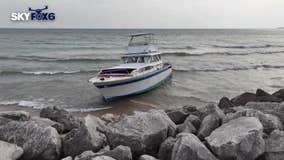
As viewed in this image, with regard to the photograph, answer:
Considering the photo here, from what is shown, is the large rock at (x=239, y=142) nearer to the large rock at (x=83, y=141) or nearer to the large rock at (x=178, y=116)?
the large rock at (x=83, y=141)

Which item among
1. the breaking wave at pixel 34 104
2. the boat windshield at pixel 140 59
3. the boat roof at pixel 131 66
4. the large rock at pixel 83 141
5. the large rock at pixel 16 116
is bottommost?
the breaking wave at pixel 34 104

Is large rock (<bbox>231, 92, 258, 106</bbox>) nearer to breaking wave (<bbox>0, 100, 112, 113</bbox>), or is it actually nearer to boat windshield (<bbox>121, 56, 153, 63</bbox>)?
breaking wave (<bbox>0, 100, 112, 113</bbox>)

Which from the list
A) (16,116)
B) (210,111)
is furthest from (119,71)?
(210,111)

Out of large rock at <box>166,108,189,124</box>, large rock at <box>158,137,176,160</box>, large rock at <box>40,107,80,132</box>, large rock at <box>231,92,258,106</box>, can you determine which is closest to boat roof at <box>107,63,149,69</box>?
large rock at <box>231,92,258,106</box>

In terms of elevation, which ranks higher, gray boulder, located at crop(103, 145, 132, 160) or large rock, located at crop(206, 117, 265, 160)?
large rock, located at crop(206, 117, 265, 160)

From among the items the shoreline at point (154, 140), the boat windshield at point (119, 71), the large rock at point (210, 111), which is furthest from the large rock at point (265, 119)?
the boat windshield at point (119, 71)

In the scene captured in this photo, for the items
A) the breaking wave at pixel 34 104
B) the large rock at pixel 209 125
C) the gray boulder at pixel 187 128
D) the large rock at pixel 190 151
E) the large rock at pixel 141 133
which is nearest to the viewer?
the large rock at pixel 190 151

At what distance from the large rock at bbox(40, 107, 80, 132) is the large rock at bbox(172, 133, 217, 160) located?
13.3 ft

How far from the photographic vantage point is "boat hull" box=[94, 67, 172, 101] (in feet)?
51.0

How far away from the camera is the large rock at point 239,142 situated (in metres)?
5.18

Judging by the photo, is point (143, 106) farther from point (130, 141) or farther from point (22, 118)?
point (130, 141)

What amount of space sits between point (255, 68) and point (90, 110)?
66.5 feet

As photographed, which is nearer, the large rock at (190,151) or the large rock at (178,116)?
the large rock at (190,151)

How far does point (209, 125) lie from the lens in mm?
6629
